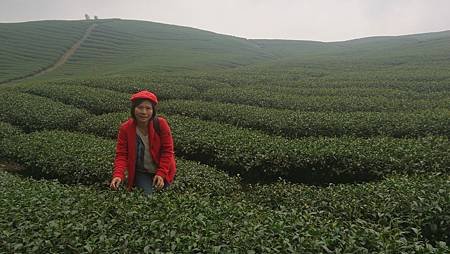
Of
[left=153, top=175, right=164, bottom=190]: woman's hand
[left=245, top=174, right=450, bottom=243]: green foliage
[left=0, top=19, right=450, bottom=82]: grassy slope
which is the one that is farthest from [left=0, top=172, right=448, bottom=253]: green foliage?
[left=0, top=19, right=450, bottom=82]: grassy slope

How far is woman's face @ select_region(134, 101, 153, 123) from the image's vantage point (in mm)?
8203

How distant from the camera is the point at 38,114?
21516 millimetres

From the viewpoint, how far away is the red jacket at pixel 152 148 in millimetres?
8445

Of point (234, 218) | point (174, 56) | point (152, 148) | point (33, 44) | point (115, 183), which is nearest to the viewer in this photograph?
point (234, 218)

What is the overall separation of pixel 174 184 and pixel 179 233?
5846 mm

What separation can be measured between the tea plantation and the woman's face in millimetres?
1587

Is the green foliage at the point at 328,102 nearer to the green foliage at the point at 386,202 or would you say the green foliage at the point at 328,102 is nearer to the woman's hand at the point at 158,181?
the green foliage at the point at 386,202

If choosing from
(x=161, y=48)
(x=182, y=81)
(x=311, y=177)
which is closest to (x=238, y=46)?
(x=161, y=48)

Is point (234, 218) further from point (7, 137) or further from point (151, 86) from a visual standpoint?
point (151, 86)

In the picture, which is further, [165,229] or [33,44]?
[33,44]

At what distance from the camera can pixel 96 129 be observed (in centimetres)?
2014

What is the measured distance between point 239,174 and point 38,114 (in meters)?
12.3

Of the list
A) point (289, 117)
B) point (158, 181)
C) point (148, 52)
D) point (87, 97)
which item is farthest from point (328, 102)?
point (148, 52)

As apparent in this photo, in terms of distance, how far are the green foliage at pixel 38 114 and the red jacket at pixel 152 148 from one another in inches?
545
